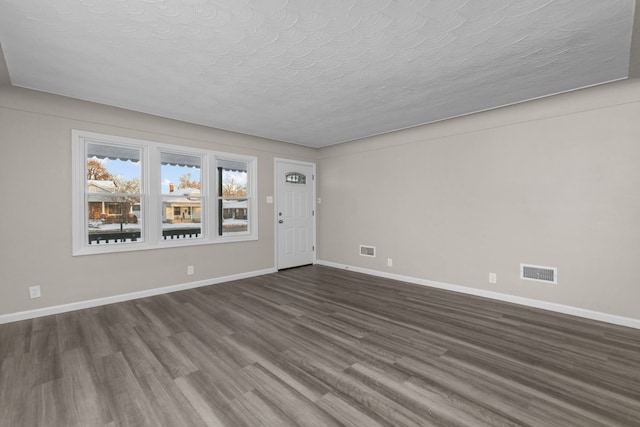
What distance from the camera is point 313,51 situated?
7.95 ft

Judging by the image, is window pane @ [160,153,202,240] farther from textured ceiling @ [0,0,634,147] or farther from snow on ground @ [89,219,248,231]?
textured ceiling @ [0,0,634,147]

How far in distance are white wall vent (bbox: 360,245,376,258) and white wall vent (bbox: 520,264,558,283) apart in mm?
2302

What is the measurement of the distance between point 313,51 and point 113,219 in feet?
11.3

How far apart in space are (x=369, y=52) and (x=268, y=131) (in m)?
2.79

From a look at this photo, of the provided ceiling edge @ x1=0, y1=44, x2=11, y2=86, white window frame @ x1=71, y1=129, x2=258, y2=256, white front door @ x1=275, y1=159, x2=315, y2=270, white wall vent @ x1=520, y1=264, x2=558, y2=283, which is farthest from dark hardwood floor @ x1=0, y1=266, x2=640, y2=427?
ceiling edge @ x1=0, y1=44, x2=11, y2=86

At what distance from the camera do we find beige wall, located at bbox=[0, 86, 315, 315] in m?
3.22

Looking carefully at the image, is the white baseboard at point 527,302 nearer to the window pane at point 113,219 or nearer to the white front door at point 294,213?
the white front door at point 294,213

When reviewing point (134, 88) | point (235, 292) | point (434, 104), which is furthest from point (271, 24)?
point (235, 292)

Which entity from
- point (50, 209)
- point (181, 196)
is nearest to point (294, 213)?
point (181, 196)

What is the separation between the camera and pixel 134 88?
3154 millimetres

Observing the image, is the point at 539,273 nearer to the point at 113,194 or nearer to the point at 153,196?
the point at 153,196

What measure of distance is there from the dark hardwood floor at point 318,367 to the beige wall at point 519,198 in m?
0.61

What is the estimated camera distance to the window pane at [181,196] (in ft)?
14.6

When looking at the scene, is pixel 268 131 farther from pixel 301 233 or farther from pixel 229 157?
pixel 301 233
